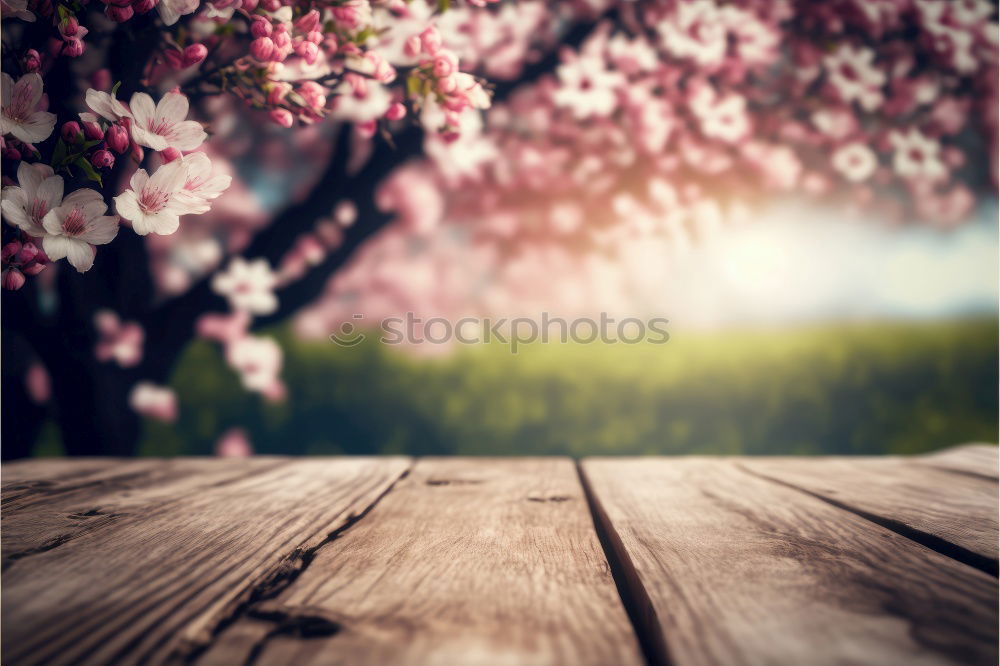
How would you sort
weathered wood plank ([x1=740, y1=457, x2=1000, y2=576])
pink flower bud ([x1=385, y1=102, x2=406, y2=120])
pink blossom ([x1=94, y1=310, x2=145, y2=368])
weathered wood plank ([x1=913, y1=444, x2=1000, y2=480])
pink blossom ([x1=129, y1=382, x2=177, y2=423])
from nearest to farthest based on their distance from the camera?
weathered wood plank ([x1=740, y1=457, x2=1000, y2=576]) < pink flower bud ([x1=385, y1=102, x2=406, y2=120]) < weathered wood plank ([x1=913, y1=444, x2=1000, y2=480]) < pink blossom ([x1=94, y1=310, x2=145, y2=368]) < pink blossom ([x1=129, y1=382, x2=177, y2=423])

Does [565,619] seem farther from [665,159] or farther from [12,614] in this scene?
[665,159]

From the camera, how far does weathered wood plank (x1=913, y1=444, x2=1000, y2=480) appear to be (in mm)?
996

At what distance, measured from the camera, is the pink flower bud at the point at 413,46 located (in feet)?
2.70

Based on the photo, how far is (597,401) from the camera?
3.23 metres

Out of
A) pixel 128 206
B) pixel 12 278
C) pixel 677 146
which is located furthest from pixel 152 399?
pixel 677 146

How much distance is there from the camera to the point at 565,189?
290cm

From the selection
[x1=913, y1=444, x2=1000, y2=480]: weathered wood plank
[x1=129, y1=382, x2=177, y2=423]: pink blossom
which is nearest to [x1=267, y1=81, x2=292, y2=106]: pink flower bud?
[x1=913, y1=444, x2=1000, y2=480]: weathered wood plank

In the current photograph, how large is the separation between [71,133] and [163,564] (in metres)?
0.47

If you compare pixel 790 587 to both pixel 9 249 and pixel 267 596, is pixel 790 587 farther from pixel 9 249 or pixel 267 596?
pixel 9 249

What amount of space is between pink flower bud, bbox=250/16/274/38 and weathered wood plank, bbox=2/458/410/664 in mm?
600

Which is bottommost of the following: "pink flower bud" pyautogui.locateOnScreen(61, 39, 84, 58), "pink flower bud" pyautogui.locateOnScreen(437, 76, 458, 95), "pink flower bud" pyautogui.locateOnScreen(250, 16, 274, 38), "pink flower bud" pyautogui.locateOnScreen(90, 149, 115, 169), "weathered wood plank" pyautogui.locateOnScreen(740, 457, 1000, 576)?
"weathered wood plank" pyautogui.locateOnScreen(740, 457, 1000, 576)

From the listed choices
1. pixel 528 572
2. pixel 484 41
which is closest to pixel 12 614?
pixel 528 572

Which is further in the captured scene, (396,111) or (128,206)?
(396,111)

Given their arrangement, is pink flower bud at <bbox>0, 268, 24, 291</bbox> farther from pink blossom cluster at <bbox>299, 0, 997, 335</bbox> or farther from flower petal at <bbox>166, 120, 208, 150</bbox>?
pink blossom cluster at <bbox>299, 0, 997, 335</bbox>
